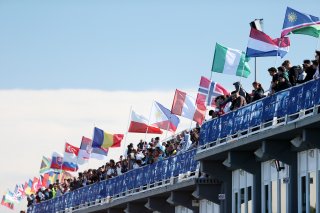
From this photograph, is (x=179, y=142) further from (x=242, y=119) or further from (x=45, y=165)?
(x=45, y=165)

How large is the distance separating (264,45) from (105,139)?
101ft

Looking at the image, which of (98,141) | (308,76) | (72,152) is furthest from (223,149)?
(72,152)

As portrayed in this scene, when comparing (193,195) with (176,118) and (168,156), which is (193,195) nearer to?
(168,156)

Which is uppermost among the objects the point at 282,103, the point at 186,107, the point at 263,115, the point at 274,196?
the point at 186,107

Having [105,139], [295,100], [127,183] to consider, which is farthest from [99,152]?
[295,100]

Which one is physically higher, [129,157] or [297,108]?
[129,157]

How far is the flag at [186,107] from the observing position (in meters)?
66.0

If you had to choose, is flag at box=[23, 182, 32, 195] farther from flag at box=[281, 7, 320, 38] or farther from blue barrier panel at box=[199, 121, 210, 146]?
flag at box=[281, 7, 320, 38]

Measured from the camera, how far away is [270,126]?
4803 cm

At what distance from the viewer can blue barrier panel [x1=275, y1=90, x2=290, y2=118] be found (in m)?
46.5

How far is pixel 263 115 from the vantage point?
48.5m

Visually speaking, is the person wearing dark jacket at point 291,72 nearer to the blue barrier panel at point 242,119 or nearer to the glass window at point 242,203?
the blue barrier panel at point 242,119

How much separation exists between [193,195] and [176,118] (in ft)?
41.6

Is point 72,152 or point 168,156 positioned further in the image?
point 72,152
